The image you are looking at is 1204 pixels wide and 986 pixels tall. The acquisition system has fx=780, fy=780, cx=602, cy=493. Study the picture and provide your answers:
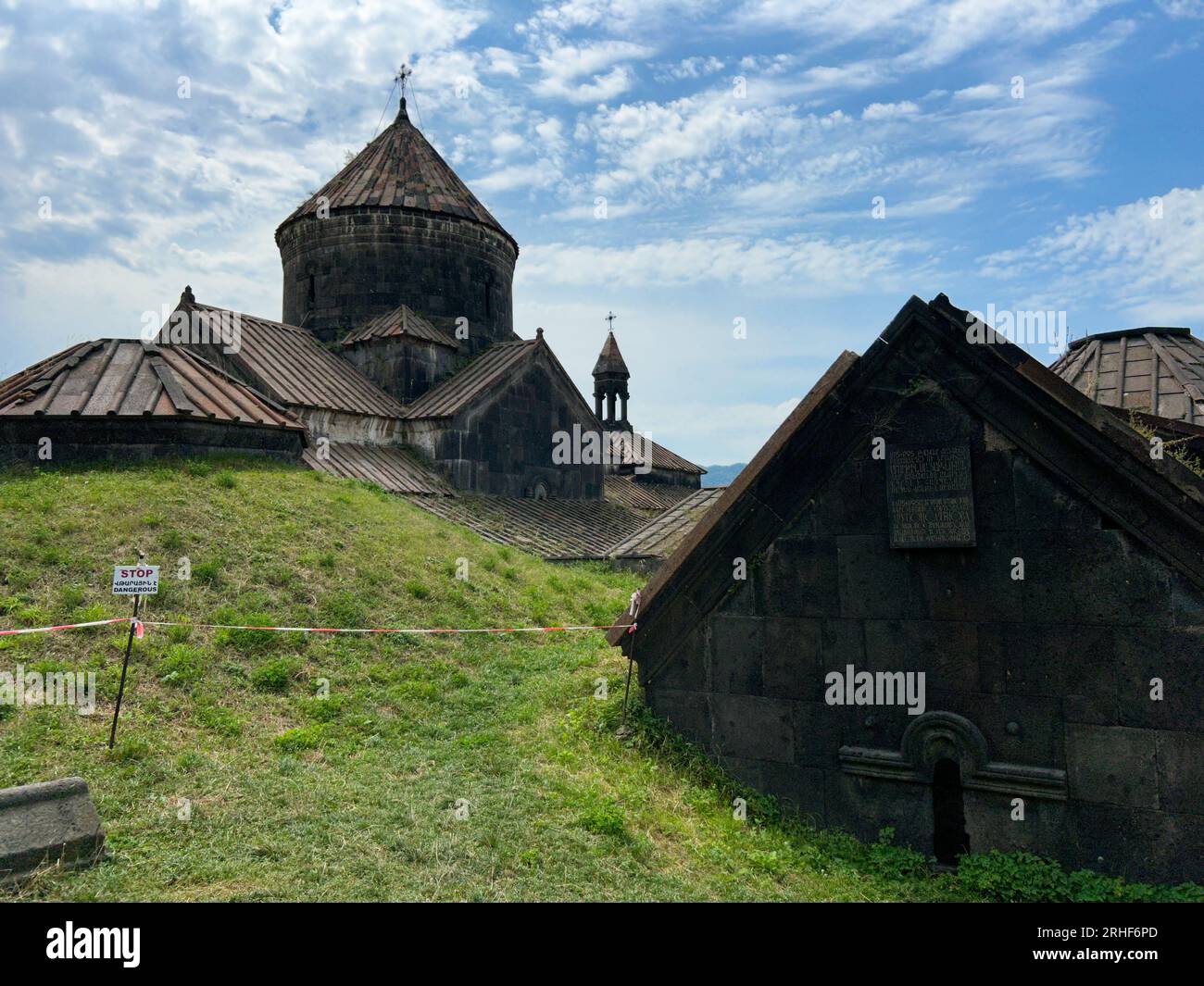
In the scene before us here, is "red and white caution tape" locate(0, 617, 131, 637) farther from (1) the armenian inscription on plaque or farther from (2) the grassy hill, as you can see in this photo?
(1) the armenian inscription on plaque

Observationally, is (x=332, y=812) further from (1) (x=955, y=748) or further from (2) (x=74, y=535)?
(2) (x=74, y=535)

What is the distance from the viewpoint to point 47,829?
4.16 meters

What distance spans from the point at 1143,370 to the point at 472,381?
1287 centimetres

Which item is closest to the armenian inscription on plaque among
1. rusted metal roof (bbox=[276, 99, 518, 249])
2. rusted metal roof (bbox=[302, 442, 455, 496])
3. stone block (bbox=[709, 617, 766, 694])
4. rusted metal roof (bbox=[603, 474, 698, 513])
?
stone block (bbox=[709, 617, 766, 694])

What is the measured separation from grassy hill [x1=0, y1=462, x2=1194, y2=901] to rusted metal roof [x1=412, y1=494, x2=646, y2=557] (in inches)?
140

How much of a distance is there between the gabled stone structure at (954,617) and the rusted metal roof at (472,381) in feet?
39.5

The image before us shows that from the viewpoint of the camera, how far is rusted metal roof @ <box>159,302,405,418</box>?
15.6m

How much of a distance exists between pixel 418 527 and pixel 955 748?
8638 millimetres

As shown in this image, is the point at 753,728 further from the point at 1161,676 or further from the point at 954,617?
the point at 1161,676

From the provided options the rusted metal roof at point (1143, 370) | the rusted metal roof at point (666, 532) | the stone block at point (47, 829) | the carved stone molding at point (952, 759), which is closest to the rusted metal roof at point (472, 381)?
the rusted metal roof at point (666, 532)

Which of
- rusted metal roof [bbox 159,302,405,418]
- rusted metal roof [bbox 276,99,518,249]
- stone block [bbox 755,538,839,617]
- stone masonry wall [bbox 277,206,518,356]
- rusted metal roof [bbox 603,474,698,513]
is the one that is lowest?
stone block [bbox 755,538,839,617]

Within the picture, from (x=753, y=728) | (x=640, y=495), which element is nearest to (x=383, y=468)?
(x=640, y=495)

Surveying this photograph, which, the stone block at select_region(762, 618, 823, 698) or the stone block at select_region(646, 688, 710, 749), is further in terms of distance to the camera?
the stone block at select_region(646, 688, 710, 749)
